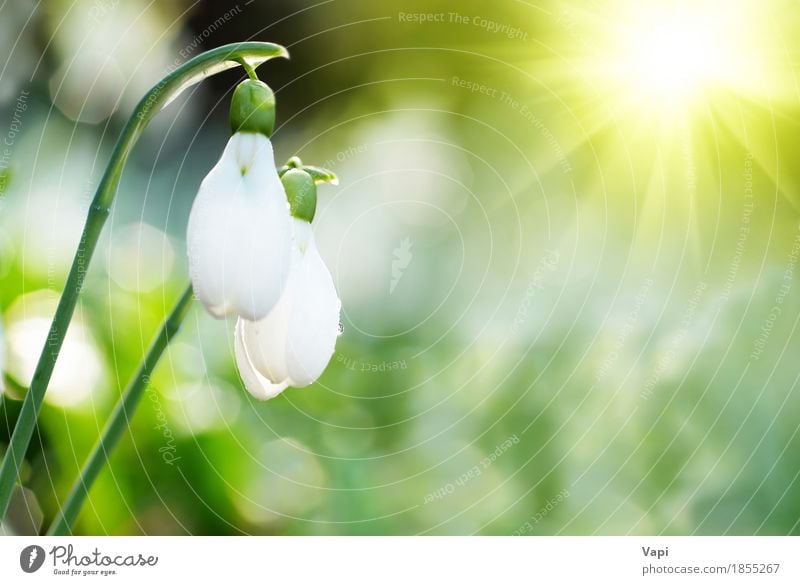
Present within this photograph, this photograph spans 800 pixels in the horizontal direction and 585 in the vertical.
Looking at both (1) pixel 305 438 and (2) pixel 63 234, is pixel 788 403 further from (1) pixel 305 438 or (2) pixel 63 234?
(2) pixel 63 234

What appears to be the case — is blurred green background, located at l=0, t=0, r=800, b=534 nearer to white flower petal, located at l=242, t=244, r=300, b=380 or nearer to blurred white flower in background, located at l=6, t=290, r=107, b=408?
blurred white flower in background, located at l=6, t=290, r=107, b=408

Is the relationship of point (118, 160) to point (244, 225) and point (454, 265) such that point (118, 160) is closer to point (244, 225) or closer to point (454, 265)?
point (244, 225)

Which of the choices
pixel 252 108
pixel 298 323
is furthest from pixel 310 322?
pixel 252 108

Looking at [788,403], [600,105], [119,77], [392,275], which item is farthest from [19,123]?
[788,403]

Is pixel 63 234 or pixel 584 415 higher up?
pixel 63 234

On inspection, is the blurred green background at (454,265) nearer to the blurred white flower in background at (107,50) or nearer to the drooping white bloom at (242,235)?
the blurred white flower in background at (107,50)

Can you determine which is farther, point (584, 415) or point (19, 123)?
point (584, 415)
